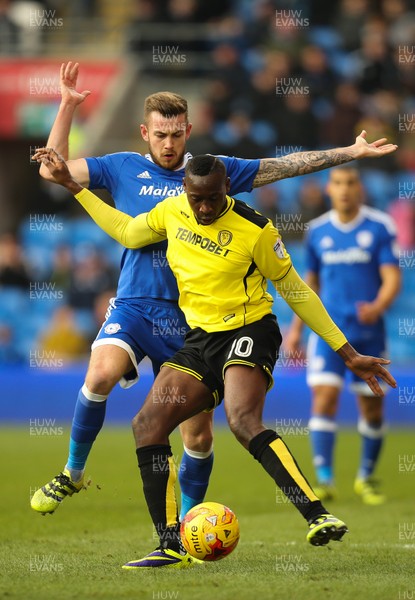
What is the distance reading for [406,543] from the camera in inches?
292

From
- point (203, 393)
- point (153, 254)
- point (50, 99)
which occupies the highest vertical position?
point (50, 99)

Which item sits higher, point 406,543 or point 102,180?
point 102,180

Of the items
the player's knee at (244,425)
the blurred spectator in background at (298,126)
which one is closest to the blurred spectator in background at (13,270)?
the blurred spectator in background at (298,126)

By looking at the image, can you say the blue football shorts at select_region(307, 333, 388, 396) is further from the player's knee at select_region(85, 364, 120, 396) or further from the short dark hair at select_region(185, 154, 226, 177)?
the short dark hair at select_region(185, 154, 226, 177)

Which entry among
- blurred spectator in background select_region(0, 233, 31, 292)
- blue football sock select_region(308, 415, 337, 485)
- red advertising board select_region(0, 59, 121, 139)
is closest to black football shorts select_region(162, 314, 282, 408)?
blue football sock select_region(308, 415, 337, 485)

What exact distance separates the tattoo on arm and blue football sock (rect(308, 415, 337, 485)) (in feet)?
12.1

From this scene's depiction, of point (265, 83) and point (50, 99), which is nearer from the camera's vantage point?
point (265, 83)

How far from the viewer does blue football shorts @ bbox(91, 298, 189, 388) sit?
6.93 meters

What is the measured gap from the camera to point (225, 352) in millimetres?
6359

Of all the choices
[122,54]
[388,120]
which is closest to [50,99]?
[122,54]

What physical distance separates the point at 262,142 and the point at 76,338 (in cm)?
421

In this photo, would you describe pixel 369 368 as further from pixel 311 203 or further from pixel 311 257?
pixel 311 203

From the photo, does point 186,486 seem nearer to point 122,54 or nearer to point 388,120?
point 388,120

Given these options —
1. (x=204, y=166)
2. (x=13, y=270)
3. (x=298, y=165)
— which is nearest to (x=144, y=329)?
(x=204, y=166)
